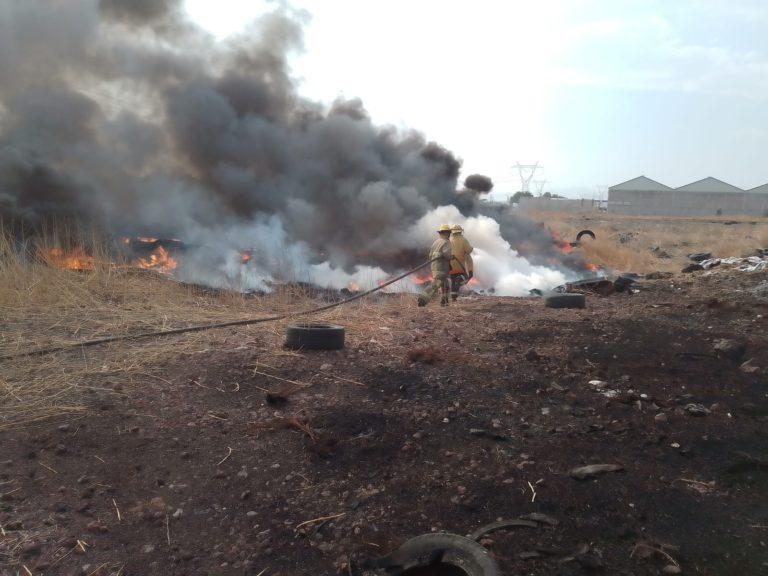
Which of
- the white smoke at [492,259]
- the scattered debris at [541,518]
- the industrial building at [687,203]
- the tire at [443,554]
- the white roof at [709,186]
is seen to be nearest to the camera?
the tire at [443,554]

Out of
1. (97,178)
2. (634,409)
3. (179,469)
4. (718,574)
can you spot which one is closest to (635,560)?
(718,574)

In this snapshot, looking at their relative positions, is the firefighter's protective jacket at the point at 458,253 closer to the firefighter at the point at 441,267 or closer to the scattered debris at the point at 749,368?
the firefighter at the point at 441,267

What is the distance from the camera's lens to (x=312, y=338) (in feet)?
16.2

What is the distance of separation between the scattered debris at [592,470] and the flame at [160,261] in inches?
→ 388

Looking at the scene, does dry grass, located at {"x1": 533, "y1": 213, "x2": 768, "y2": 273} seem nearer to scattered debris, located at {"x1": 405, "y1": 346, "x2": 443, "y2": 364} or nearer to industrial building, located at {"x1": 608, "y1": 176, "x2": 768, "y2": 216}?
scattered debris, located at {"x1": 405, "y1": 346, "x2": 443, "y2": 364}

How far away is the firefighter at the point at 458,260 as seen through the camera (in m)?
8.81

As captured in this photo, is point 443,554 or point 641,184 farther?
point 641,184

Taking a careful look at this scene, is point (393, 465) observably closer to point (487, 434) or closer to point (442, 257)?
point (487, 434)

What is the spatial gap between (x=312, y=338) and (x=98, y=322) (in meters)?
2.27

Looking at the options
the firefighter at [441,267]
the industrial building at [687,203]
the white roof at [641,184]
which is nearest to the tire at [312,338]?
the firefighter at [441,267]

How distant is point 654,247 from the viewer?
2002 cm

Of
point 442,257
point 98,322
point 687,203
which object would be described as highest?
point 687,203

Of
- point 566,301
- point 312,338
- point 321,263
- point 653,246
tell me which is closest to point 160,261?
point 321,263

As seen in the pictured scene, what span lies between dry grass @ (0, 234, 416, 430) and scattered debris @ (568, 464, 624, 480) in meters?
2.92
